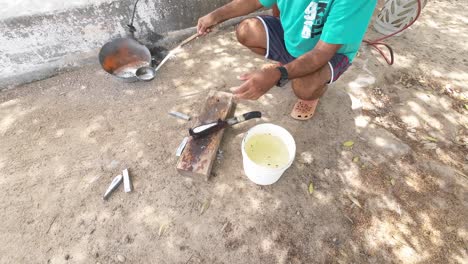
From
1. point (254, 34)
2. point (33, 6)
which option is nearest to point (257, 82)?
point (254, 34)

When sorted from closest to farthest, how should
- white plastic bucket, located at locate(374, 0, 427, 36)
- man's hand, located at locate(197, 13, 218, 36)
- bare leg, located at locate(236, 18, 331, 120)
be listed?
bare leg, located at locate(236, 18, 331, 120)
man's hand, located at locate(197, 13, 218, 36)
white plastic bucket, located at locate(374, 0, 427, 36)

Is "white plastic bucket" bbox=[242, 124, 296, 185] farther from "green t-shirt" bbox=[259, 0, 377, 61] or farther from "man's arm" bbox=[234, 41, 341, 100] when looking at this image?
"green t-shirt" bbox=[259, 0, 377, 61]

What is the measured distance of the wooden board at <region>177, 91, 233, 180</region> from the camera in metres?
2.35

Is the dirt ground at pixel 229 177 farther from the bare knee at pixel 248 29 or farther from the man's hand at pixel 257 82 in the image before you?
the man's hand at pixel 257 82

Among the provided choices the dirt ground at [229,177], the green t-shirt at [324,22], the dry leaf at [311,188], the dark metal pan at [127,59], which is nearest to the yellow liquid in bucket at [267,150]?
the dirt ground at [229,177]

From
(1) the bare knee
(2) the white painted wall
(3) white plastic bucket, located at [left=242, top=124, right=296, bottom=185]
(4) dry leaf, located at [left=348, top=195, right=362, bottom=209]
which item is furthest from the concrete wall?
(4) dry leaf, located at [left=348, top=195, right=362, bottom=209]

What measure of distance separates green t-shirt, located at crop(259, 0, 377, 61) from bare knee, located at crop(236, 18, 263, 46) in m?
0.29

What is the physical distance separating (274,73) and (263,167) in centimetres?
74

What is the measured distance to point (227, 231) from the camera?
221cm

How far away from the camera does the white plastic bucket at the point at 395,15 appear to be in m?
3.74

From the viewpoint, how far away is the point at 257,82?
1979 mm

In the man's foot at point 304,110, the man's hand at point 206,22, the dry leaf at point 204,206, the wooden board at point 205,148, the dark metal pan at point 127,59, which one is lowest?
the dry leaf at point 204,206

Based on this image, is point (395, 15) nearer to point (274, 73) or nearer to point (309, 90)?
point (309, 90)

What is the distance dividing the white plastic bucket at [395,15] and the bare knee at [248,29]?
232 cm
